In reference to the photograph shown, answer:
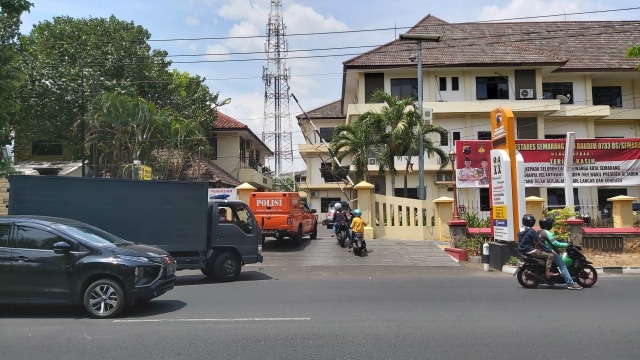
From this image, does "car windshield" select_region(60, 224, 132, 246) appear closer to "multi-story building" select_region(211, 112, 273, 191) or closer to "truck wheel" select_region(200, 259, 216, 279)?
"truck wheel" select_region(200, 259, 216, 279)

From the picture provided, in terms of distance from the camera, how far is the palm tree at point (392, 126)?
75.6 ft

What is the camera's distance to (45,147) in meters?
32.4

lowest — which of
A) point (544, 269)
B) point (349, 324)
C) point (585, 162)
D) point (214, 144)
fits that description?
point (349, 324)

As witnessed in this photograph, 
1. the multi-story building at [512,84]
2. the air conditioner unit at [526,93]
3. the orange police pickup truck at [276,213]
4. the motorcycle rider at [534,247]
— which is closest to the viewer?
the motorcycle rider at [534,247]

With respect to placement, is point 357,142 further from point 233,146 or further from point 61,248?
point 61,248

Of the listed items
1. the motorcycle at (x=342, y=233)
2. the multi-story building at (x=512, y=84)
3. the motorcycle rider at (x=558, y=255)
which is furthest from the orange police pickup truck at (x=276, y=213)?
the multi-story building at (x=512, y=84)

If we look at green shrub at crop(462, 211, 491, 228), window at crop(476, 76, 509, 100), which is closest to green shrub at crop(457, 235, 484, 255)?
green shrub at crop(462, 211, 491, 228)

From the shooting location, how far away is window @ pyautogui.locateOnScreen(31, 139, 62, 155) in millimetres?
30705

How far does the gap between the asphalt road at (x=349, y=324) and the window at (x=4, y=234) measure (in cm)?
121

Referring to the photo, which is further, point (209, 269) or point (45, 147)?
point (45, 147)

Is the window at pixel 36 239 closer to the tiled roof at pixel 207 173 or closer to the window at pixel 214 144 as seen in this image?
the tiled roof at pixel 207 173

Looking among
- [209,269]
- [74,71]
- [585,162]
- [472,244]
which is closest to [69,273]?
[209,269]

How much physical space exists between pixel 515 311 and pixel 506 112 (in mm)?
8591

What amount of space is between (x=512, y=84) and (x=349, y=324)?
98.4 feet
